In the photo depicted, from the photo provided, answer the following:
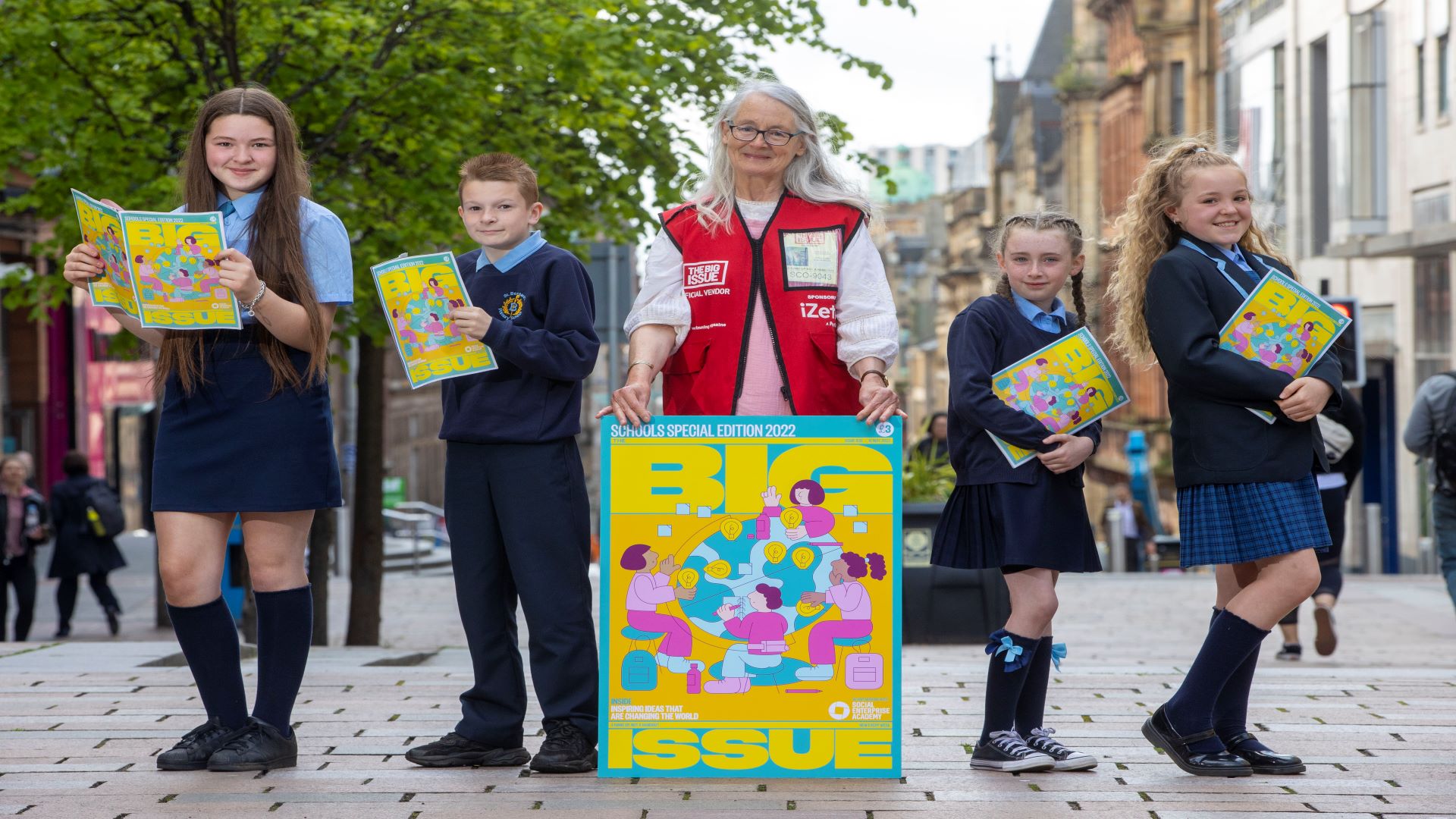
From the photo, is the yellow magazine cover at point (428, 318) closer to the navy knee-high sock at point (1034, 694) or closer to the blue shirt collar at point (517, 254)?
the blue shirt collar at point (517, 254)

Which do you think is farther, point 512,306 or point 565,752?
point 512,306

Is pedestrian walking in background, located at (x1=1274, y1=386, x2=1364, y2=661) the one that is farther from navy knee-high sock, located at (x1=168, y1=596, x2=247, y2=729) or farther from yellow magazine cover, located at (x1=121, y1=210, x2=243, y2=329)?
yellow magazine cover, located at (x1=121, y1=210, x2=243, y2=329)

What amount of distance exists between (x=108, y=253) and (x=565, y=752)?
1.83 m

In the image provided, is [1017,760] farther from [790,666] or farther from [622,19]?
[622,19]

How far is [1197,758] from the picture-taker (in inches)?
200

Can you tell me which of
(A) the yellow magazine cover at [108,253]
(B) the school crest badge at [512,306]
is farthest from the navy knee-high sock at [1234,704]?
(A) the yellow magazine cover at [108,253]

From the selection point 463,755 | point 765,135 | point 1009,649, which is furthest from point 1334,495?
point 463,755

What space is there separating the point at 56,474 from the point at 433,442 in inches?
1135

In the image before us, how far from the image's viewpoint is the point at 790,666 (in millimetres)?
4918

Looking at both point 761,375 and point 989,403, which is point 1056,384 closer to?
point 989,403

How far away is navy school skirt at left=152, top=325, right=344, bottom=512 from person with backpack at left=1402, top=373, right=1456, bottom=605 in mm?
6593

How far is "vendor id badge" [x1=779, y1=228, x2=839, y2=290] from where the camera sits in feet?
16.6

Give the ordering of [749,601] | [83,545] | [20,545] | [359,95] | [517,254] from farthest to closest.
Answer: [83,545], [20,545], [359,95], [517,254], [749,601]

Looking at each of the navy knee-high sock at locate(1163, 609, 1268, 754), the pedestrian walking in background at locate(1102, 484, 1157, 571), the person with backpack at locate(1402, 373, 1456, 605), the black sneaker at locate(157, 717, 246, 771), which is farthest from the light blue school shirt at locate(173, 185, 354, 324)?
the pedestrian walking in background at locate(1102, 484, 1157, 571)
